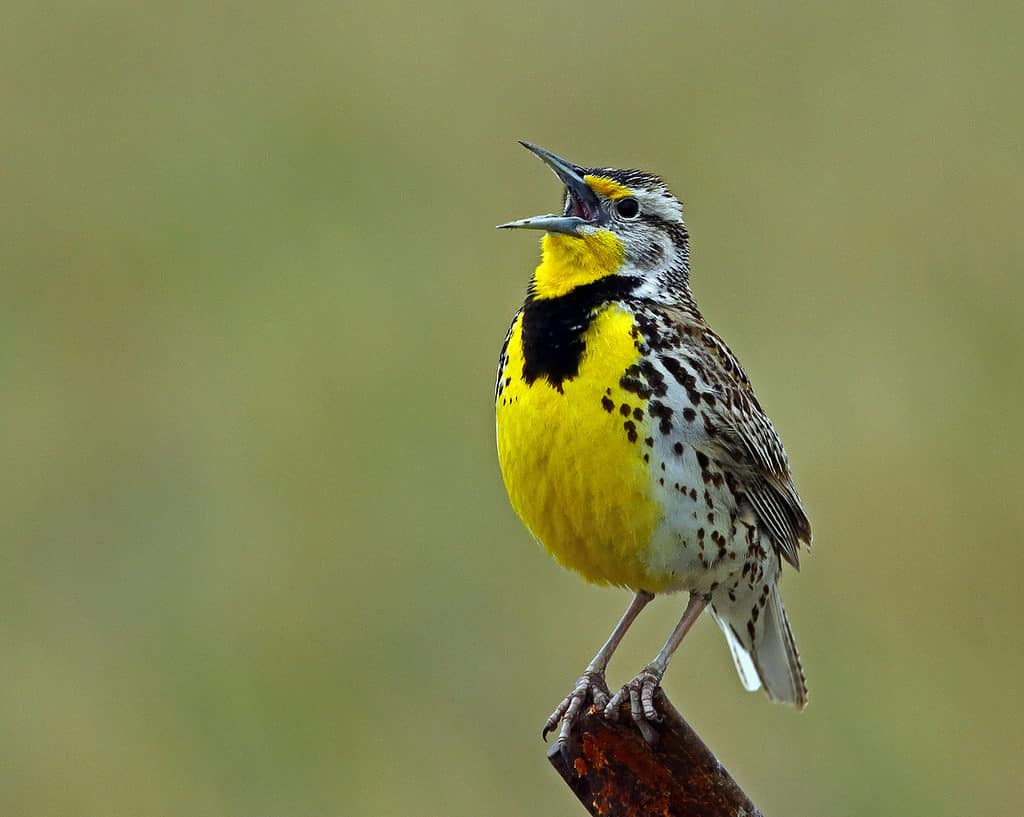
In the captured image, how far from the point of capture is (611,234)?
344 cm

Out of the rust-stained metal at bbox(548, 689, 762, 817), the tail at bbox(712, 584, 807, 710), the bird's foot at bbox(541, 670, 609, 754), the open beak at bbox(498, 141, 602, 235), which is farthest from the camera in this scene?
the tail at bbox(712, 584, 807, 710)

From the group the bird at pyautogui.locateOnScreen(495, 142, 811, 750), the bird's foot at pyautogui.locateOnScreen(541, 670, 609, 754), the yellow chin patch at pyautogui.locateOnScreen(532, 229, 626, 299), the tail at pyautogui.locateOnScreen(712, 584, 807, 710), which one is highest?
the yellow chin patch at pyautogui.locateOnScreen(532, 229, 626, 299)

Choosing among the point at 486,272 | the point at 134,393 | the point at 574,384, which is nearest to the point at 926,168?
the point at 486,272

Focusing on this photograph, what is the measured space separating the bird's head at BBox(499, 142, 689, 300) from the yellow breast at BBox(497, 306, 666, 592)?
0.44ft

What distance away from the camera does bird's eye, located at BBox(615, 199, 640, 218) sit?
3.53 metres

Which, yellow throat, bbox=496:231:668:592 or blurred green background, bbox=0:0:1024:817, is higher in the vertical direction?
blurred green background, bbox=0:0:1024:817

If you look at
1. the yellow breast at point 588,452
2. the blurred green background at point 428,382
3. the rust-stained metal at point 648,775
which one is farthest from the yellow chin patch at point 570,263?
the blurred green background at point 428,382

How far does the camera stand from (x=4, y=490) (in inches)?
200

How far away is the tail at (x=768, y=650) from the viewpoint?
150 inches

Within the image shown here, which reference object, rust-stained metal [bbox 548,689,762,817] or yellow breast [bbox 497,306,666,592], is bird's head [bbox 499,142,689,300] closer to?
yellow breast [bbox 497,306,666,592]

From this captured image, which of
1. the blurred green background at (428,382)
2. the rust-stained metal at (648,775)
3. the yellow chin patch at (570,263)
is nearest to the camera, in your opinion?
the rust-stained metal at (648,775)

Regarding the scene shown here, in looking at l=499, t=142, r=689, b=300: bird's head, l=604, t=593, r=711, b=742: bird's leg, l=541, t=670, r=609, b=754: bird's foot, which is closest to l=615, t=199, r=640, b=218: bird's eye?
l=499, t=142, r=689, b=300: bird's head

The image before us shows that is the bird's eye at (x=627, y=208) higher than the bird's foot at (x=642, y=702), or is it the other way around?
the bird's eye at (x=627, y=208)

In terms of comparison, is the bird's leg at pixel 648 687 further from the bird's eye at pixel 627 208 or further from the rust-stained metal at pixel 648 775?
the bird's eye at pixel 627 208
